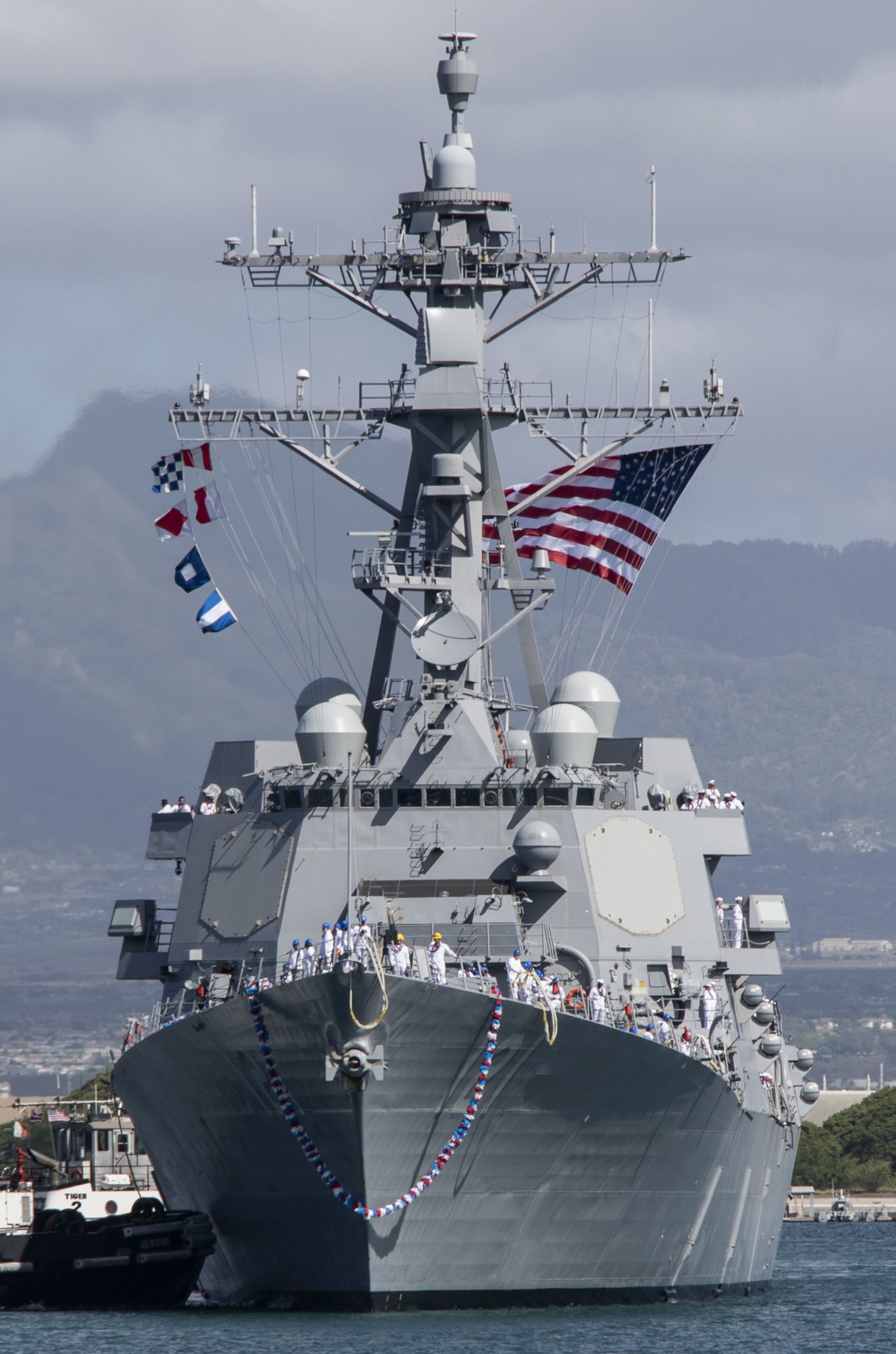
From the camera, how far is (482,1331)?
962 inches

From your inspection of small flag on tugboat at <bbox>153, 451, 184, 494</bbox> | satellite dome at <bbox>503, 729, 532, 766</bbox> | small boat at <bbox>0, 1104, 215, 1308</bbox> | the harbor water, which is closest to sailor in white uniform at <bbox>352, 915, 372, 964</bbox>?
the harbor water

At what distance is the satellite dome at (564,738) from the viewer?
28.9 meters

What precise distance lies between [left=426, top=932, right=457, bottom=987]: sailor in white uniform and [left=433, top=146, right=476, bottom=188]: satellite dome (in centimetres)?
1093

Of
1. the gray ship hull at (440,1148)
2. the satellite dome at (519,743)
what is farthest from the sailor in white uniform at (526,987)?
the satellite dome at (519,743)

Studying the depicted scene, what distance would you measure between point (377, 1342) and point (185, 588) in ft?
43.8

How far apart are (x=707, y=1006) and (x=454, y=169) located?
1151 cm

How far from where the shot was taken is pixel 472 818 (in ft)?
92.2

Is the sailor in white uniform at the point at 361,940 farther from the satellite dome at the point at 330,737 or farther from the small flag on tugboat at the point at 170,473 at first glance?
the small flag on tugboat at the point at 170,473

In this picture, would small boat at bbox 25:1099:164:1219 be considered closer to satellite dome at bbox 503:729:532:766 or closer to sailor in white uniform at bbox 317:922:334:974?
satellite dome at bbox 503:729:532:766

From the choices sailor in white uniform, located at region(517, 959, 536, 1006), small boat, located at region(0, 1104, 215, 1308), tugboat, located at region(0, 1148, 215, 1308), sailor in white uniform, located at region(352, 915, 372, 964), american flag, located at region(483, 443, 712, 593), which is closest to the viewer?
sailor in white uniform, located at region(352, 915, 372, 964)

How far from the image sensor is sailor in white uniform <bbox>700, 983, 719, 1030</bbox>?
27781mm

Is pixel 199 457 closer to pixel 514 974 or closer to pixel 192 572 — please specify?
pixel 192 572

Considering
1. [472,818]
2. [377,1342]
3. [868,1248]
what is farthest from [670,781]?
[868,1248]

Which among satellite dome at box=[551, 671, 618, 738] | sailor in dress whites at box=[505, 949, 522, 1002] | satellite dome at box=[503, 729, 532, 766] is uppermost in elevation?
satellite dome at box=[551, 671, 618, 738]
